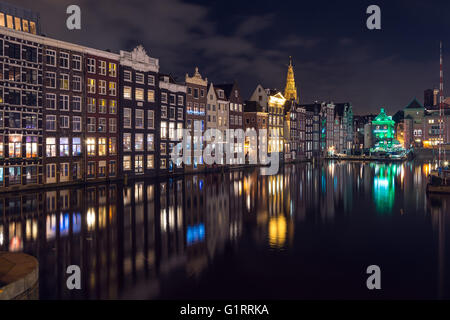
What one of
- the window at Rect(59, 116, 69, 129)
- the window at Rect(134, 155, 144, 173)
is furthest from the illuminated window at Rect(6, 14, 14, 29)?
the window at Rect(134, 155, 144, 173)

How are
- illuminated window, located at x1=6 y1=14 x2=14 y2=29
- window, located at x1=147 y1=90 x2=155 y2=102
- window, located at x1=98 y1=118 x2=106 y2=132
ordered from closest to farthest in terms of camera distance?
illuminated window, located at x1=6 y1=14 x2=14 y2=29 → window, located at x1=98 y1=118 x2=106 y2=132 → window, located at x1=147 y1=90 x2=155 y2=102

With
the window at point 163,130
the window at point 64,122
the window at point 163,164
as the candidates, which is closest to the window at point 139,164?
the window at point 163,164

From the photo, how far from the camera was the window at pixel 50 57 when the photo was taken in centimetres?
5614

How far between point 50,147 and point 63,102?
283 inches

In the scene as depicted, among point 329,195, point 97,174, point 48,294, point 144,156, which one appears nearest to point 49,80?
point 97,174

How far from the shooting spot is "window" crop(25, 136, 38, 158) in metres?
53.4

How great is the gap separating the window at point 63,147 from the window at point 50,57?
10.9 metres

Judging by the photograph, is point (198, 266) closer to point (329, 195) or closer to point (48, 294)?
point (48, 294)

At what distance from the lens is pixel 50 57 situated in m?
56.6

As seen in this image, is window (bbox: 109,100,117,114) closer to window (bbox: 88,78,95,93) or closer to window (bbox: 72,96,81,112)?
window (bbox: 88,78,95,93)

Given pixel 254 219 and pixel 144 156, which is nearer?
pixel 254 219

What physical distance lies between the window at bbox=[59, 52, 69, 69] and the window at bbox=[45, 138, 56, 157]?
36.3 ft
